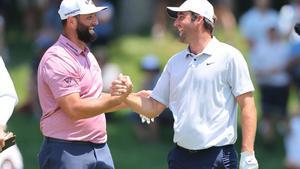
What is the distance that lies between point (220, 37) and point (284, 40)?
3.47m

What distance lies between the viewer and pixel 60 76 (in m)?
8.69

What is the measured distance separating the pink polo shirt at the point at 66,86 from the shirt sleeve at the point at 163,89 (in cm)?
46

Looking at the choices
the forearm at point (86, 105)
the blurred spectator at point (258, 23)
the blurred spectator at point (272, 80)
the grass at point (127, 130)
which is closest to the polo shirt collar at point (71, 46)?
the forearm at point (86, 105)

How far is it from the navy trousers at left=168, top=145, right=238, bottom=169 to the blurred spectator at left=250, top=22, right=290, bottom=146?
6268 millimetres

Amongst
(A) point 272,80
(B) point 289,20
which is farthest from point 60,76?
(B) point 289,20

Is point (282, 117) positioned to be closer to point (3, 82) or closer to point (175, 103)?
point (175, 103)

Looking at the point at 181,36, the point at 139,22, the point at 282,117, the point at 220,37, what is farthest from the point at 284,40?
the point at 181,36

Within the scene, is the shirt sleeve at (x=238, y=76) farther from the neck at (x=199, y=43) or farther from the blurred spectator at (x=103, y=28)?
the blurred spectator at (x=103, y=28)

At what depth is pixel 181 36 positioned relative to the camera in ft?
28.8

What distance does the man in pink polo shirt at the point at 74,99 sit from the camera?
8672mm

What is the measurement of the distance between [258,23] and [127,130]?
2374 millimetres

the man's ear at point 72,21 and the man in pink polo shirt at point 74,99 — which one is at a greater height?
the man's ear at point 72,21

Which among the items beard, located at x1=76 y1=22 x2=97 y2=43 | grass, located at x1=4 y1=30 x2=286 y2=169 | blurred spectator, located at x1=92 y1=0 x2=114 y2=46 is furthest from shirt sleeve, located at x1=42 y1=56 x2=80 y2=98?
blurred spectator, located at x1=92 y1=0 x2=114 y2=46

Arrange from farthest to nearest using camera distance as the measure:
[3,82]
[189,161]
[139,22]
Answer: [139,22], [189,161], [3,82]
